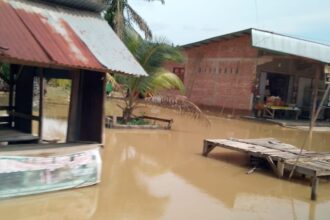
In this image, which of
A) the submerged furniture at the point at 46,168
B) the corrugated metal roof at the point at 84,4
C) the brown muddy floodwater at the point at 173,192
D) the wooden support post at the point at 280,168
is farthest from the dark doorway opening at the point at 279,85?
the submerged furniture at the point at 46,168

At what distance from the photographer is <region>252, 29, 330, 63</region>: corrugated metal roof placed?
75.5 ft

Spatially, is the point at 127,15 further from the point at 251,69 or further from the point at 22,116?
the point at 22,116

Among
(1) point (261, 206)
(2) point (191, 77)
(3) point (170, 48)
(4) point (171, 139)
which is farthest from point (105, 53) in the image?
(2) point (191, 77)

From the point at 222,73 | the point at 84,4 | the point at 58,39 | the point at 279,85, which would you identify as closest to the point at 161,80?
the point at 84,4

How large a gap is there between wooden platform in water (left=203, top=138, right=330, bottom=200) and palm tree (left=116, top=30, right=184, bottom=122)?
5.81 metres

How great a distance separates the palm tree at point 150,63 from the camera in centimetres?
1778

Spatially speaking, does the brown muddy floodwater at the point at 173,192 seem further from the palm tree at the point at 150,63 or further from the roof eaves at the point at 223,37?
the roof eaves at the point at 223,37

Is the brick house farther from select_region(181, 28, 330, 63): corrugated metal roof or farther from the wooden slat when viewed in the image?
the wooden slat

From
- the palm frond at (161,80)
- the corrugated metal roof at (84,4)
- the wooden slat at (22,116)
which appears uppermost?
the corrugated metal roof at (84,4)

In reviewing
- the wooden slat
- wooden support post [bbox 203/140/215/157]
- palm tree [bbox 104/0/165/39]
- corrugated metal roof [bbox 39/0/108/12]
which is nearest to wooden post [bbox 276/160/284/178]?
wooden support post [bbox 203/140/215/157]

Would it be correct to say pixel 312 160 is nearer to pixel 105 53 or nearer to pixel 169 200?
pixel 169 200

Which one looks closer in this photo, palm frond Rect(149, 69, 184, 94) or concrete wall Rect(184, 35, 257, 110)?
palm frond Rect(149, 69, 184, 94)

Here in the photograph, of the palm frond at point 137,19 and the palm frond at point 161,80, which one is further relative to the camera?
the palm frond at point 137,19

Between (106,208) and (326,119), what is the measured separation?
2242 cm
